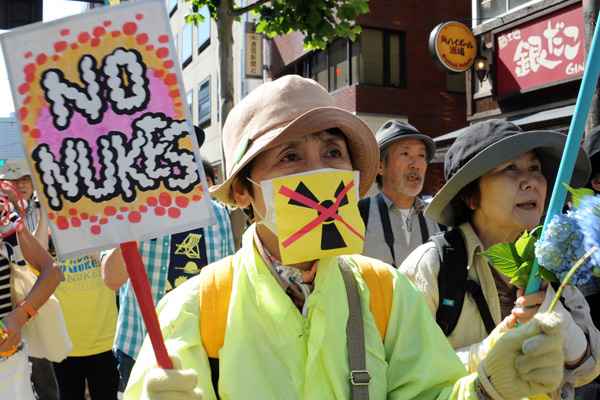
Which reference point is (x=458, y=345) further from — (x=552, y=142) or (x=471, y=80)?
(x=471, y=80)

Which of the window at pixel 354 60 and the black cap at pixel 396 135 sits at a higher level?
the black cap at pixel 396 135

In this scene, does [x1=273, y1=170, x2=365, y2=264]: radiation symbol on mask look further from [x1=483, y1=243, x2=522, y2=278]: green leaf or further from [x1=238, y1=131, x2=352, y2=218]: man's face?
[x1=483, y1=243, x2=522, y2=278]: green leaf

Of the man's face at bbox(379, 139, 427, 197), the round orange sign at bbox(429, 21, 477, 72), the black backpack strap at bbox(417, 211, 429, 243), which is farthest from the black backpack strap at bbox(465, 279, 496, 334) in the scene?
the round orange sign at bbox(429, 21, 477, 72)

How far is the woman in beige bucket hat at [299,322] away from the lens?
1.51 m

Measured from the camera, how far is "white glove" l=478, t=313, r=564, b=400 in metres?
1.29

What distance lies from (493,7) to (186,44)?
1915 cm

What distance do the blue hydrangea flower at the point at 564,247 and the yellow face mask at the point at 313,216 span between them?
1.88 feet

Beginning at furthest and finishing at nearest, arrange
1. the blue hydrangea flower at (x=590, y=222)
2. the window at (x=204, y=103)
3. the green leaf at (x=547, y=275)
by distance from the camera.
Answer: the window at (x=204, y=103) < the green leaf at (x=547, y=275) < the blue hydrangea flower at (x=590, y=222)

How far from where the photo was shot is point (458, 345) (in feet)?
6.71

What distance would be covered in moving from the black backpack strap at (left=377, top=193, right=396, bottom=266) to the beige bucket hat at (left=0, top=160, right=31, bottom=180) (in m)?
3.08

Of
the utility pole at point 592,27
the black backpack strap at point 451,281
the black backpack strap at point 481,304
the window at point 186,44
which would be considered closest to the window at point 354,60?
the utility pole at point 592,27

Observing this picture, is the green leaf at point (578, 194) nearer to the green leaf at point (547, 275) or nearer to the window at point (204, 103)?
the green leaf at point (547, 275)

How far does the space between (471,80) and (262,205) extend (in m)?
10.9

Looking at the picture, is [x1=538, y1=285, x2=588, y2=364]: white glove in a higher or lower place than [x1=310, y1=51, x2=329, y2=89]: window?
higher
